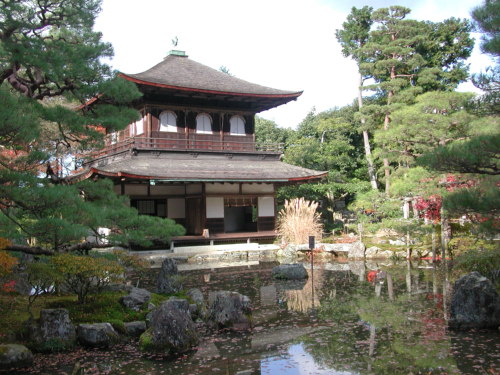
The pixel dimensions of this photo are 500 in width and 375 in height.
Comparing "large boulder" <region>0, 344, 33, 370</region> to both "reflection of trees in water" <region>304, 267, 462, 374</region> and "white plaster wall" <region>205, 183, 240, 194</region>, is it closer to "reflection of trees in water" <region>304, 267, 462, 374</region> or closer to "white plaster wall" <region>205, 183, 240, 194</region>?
"reflection of trees in water" <region>304, 267, 462, 374</region>

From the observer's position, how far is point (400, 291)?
9641 millimetres

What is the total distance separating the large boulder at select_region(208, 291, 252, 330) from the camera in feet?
23.6

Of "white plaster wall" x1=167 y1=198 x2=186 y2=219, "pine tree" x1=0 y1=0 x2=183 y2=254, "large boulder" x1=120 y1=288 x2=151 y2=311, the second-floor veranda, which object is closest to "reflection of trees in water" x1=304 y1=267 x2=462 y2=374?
"large boulder" x1=120 y1=288 x2=151 y2=311

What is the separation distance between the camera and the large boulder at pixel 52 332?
6.12m

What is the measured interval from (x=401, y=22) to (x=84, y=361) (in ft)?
78.6

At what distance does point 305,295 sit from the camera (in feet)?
32.0

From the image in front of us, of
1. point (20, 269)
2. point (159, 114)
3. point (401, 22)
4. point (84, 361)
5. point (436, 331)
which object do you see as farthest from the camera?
point (401, 22)

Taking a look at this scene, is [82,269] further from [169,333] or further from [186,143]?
[186,143]

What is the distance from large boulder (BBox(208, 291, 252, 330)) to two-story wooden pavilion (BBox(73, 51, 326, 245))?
910 centimetres

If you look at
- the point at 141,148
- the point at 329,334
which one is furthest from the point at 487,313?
the point at 141,148

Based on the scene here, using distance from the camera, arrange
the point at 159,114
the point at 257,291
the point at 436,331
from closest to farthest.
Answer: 1. the point at 436,331
2. the point at 257,291
3. the point at 159,114

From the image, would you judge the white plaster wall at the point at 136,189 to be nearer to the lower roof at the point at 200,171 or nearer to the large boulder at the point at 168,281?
the lower roof at the point at 200,171

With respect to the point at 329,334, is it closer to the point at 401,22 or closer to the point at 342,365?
the point at 342,365

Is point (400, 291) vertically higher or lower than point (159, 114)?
lower
